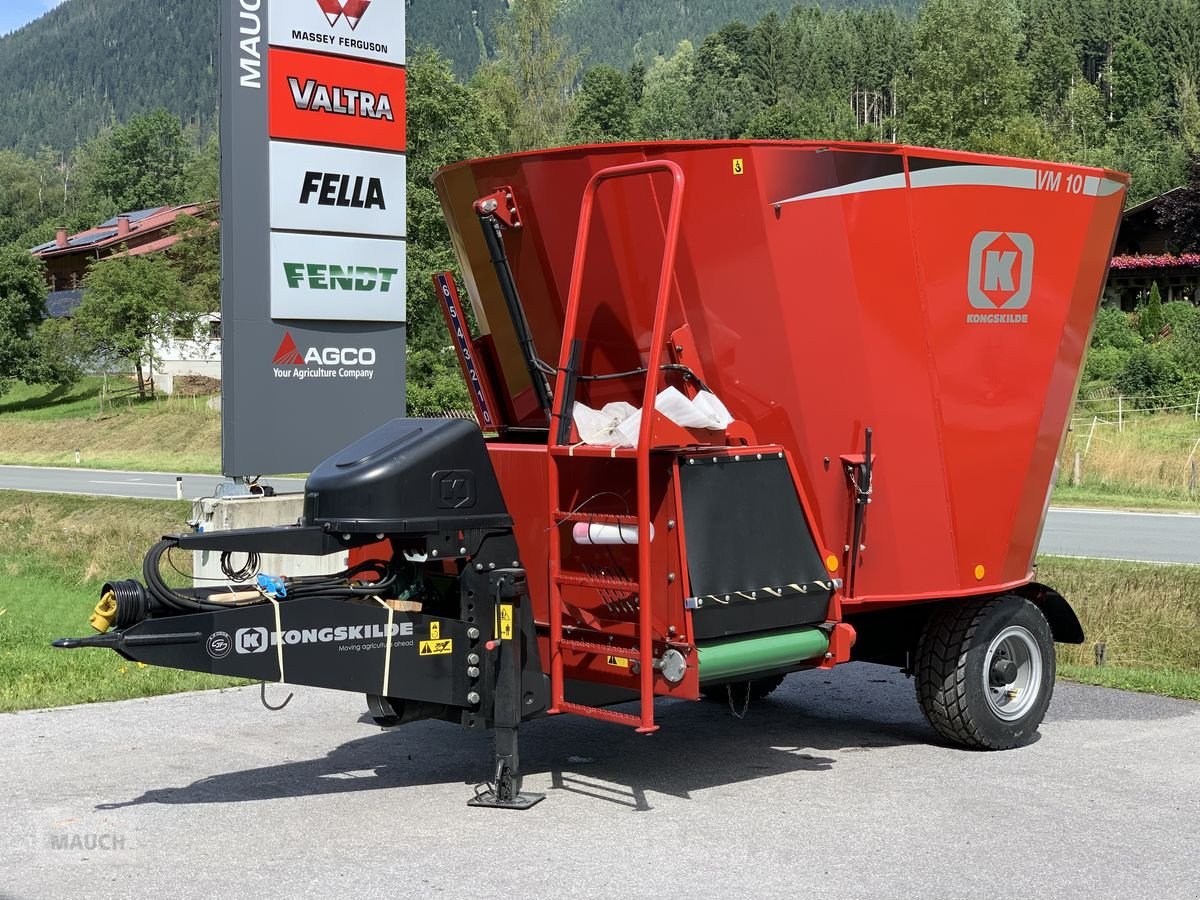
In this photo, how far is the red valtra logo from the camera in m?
11.8

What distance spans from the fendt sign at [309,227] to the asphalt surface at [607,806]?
366cm

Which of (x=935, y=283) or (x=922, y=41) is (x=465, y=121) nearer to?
(x=922, y=41)

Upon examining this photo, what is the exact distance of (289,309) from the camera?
11.8 m

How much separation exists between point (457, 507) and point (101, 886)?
7.02ft

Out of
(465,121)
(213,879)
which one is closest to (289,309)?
(213,879)

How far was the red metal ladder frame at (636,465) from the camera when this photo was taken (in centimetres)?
604

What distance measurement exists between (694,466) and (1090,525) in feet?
50.8

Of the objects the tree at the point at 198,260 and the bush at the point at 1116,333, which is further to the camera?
the tree at the point at 198,260

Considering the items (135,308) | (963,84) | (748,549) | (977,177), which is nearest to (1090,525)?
(977,177)

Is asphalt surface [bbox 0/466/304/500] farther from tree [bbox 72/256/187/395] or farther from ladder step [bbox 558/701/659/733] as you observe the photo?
ladder step [bbox 558/701/659/733]

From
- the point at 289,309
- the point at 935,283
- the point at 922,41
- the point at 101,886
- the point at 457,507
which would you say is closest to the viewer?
the point at 101,886

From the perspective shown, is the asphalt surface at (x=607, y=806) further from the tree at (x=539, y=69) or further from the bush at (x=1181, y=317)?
the tree at (x=539, y=69)

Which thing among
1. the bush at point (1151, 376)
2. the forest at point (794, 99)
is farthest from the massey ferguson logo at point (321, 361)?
the bush at point (1151, 376)

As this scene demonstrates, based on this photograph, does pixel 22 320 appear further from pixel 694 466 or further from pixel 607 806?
pixel 694 466
